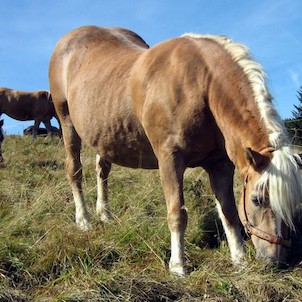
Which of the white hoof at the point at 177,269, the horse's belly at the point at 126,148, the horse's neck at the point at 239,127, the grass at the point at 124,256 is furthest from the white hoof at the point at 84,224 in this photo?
the horse's neck at the point at 239,127

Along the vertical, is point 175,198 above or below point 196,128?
below

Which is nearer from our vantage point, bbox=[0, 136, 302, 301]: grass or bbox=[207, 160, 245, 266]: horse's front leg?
bbox=[0, 136, 302, 301]: grass

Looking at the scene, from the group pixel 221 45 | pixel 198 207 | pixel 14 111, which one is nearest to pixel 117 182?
pixel 198 207

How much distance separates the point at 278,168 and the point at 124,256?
1437mm

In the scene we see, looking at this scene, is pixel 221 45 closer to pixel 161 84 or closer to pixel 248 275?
pixel 161 84

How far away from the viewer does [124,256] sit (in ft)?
13.3

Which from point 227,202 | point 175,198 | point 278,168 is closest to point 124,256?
point 175,198

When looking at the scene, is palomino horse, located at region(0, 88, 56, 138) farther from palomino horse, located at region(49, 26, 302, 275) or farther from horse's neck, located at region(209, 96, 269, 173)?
horse's neck, located at region(209, 96, 269, 173)

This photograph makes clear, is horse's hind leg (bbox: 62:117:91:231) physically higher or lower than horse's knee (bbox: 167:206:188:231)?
higher

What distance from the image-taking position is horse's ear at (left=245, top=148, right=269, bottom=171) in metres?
3.52

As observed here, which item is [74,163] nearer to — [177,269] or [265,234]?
[177,269]

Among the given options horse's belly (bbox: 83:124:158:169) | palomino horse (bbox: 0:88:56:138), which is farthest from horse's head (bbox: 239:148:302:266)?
palomino horse (bbox: 0:88:56:138)

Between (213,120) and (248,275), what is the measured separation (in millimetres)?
1286

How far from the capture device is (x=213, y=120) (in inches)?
164
